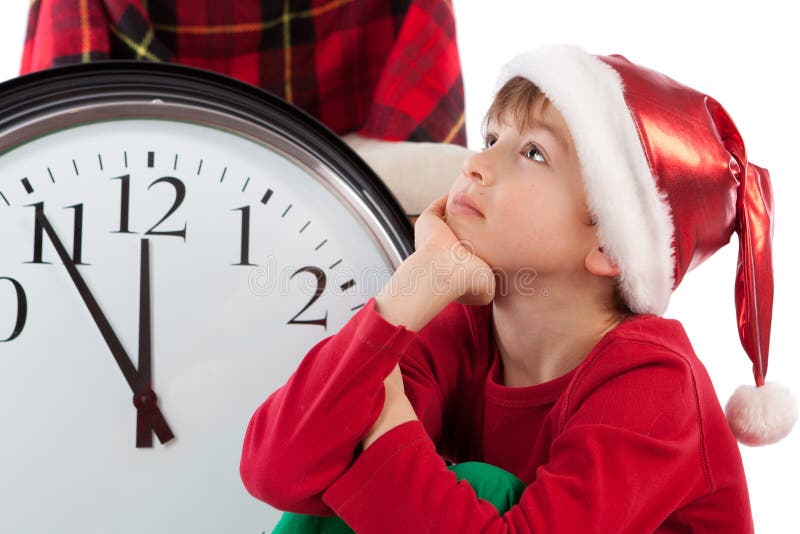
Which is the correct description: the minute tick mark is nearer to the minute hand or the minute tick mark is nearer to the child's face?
the minute hand

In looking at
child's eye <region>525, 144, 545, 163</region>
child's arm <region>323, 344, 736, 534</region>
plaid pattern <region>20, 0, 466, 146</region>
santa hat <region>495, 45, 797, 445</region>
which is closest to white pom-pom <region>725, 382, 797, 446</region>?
santa hat <region>495, 45, 797, 445</region>

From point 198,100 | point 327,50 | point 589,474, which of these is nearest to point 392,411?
point 589,474

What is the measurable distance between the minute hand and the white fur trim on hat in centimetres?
49

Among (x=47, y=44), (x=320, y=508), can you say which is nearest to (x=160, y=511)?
(x=320, y=508)

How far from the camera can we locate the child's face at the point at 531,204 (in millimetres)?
850

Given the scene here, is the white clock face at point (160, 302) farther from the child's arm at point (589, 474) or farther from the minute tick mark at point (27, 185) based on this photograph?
the child's arm at point (589, 474)

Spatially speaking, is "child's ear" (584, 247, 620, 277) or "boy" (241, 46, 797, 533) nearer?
"boy" (241, 46, 797, 533)

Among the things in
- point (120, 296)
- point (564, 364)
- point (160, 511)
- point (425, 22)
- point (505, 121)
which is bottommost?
point (160, 511)

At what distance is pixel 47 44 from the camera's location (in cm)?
115

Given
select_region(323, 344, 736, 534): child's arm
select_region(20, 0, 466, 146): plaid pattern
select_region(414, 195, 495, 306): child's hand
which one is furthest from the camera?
select_region(20, 0, 466, 146): plaid pattern

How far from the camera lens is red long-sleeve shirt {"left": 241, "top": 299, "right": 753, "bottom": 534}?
2.45 ft

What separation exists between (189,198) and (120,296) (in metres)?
0.13

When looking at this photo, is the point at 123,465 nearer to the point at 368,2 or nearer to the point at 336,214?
the point at 336,214

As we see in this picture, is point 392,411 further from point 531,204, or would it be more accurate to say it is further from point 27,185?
point 27,185
